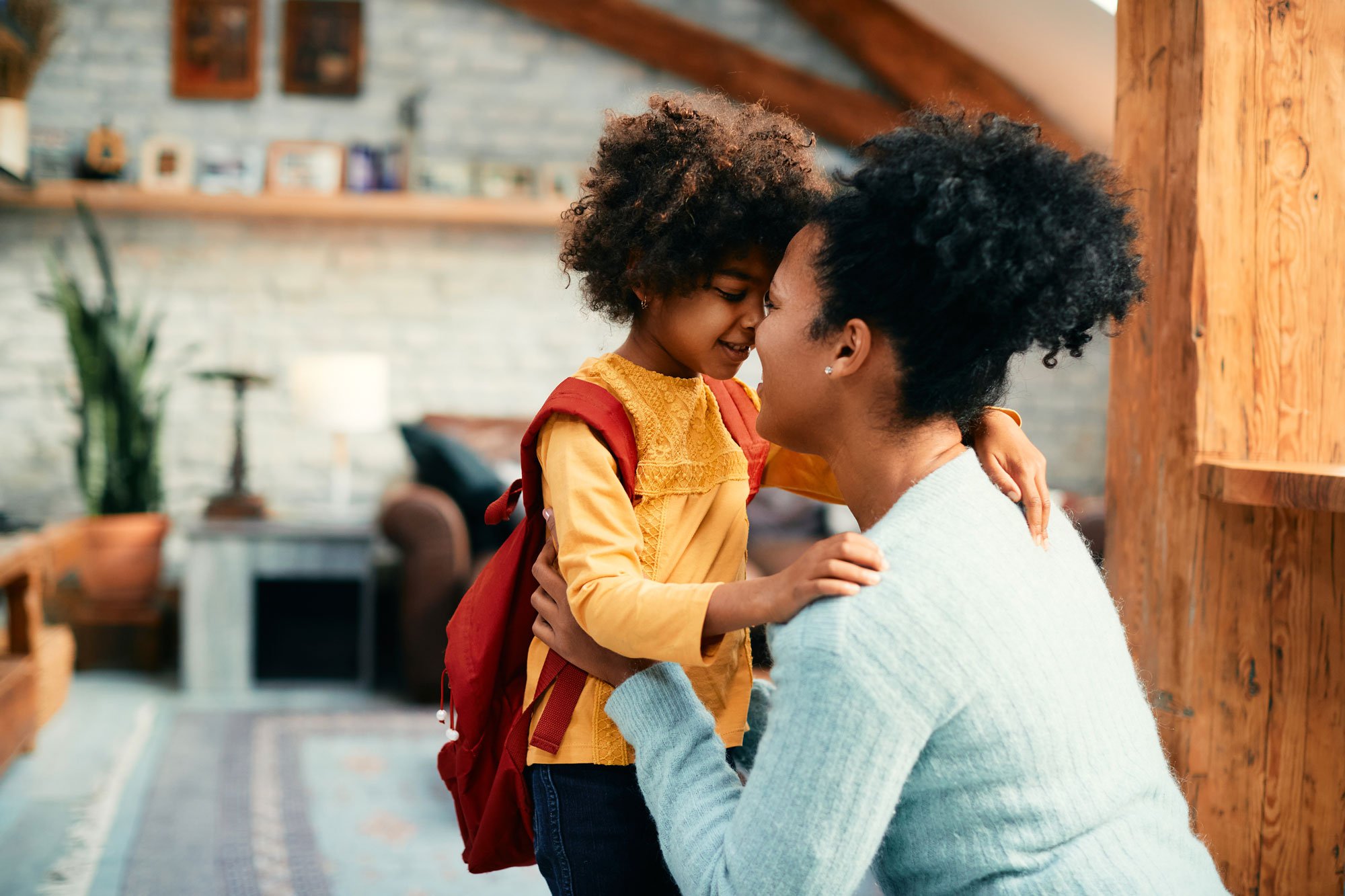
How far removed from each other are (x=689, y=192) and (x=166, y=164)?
434 cm

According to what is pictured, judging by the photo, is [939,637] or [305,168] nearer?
[939,637]

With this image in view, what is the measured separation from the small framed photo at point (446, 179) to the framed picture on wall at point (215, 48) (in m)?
0.84

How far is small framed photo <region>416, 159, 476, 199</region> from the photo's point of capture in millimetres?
4938

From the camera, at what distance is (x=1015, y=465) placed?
1.16 metres

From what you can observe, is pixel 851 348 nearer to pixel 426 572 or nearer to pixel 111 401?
pixel 426 572

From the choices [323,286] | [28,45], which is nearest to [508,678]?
[323,286]

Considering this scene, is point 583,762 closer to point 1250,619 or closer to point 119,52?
point 1250,619

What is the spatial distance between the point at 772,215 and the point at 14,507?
4.73 meters

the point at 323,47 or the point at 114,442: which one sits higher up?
the point at 323,47

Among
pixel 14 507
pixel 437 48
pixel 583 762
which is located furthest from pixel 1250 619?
pixel 14 507

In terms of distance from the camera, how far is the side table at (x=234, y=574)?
391cm

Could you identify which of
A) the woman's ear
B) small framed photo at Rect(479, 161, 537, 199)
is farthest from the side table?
the woman's ear

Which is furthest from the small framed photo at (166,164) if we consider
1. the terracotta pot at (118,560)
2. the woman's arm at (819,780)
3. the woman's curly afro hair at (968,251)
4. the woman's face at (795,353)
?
the woman's arm at (819,780)

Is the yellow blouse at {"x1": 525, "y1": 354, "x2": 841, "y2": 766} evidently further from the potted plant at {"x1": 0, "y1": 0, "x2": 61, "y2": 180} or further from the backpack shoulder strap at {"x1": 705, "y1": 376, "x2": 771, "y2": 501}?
the potted plant at {"x1": 0, "y1": 0, "x2": 61, "y2": 180}
